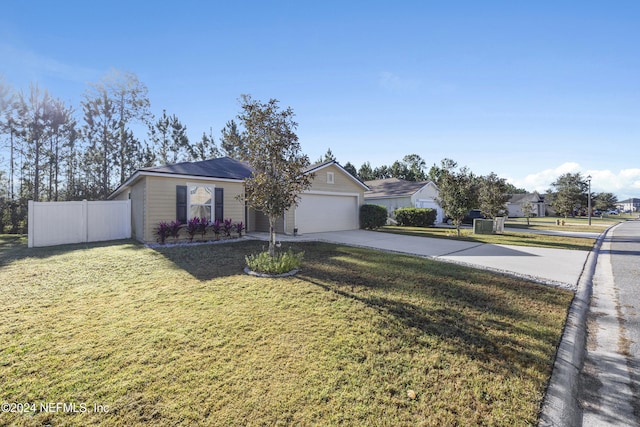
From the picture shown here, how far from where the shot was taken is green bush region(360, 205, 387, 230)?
54.4ft

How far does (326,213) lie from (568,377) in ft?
42.3

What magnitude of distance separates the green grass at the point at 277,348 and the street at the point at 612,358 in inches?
13.8

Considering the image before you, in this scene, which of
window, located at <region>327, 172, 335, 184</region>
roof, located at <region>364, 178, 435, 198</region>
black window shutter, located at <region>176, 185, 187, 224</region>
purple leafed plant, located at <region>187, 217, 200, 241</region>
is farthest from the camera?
roof, located at <region>364, 178, 435, 198</region>

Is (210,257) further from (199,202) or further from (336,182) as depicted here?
(336,182)

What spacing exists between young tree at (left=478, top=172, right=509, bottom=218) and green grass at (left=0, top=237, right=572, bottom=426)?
1350cm

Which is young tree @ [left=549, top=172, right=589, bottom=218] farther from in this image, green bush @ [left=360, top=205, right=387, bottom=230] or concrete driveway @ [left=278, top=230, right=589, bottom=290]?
concrete driveway @ [left=278, top=230, right=589, bottom=290]

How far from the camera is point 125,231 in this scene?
1223cm

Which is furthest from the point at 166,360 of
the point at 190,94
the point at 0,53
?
the point at 0,53

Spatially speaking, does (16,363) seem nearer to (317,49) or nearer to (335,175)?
(317,49)

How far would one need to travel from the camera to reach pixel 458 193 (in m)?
14.2

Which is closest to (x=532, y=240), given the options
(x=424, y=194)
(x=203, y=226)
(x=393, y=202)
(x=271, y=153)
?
(x=393, y=202)

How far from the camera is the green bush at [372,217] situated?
54.4 ft

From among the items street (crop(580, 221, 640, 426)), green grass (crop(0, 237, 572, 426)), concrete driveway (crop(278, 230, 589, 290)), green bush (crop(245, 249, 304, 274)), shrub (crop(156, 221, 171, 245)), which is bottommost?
street (crop(580, 221, 640, 426))

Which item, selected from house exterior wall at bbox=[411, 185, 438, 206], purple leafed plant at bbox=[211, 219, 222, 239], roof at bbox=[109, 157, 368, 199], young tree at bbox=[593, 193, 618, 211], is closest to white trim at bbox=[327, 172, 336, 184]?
roof at bbox=[109, 157, 368, 199]
